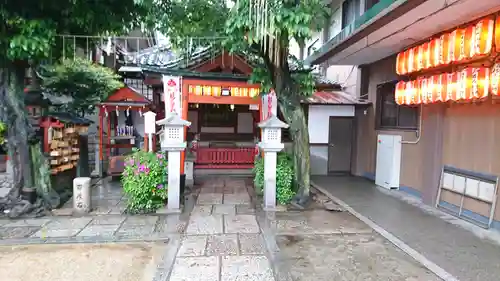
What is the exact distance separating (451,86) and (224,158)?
338 inches

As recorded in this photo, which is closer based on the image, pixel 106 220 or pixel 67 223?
pixel 67 223

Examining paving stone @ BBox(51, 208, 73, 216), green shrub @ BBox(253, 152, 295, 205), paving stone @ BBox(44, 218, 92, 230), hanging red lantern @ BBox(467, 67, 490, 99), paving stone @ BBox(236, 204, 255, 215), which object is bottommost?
paving stone @ BBox(236, 204, 255, 215)

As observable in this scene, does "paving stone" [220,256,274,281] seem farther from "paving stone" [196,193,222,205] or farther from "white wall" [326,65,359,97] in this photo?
"white wall" [326,65,359,97]

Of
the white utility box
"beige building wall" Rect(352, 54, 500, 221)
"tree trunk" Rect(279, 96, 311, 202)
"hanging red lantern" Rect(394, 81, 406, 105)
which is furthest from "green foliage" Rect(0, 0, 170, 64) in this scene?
the white utility box

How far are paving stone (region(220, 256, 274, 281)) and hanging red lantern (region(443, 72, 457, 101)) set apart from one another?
5.26 m

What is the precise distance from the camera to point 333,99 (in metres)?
12.1

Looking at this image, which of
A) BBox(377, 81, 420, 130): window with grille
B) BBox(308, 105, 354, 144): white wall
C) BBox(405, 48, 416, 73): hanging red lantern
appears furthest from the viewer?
BBox(308, 105, 354, 144): white wall

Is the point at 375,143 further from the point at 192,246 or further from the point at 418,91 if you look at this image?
the point at 192,246

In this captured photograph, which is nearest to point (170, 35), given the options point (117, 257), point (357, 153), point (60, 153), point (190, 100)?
point (190, 100)

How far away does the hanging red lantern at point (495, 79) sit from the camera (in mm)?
5406

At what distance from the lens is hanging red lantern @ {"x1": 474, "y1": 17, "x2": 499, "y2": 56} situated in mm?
5314

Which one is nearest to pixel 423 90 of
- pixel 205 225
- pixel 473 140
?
pixel 473 140

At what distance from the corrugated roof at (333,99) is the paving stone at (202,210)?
18.5 ft

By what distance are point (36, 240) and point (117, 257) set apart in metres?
1.80
